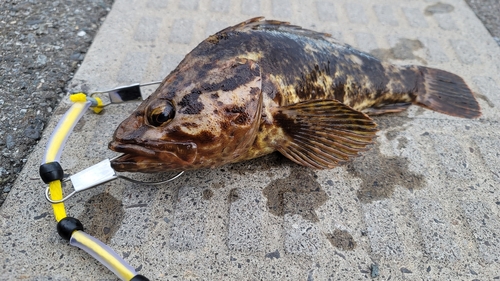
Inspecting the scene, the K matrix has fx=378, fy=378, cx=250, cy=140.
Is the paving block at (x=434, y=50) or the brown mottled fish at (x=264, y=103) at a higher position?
the brown mottled fish at (x=264, y=103)

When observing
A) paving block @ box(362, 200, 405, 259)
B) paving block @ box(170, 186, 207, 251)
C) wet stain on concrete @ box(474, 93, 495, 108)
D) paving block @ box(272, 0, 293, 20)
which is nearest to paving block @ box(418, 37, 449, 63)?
wet stain on concrete @ box(474, 93, 495, 108)

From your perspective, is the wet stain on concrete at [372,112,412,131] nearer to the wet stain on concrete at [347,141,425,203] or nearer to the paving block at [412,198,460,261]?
the wet stain on concrete at [347,141,425,203]

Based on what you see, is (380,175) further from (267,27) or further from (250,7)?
(250,7)

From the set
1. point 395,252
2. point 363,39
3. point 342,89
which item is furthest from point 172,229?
point 363,39

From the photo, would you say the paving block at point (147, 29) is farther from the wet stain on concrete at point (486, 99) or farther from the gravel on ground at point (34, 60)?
the wet stain on concrete at point (486, 99)

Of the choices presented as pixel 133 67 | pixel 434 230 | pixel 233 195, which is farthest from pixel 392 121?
pixel 133 67

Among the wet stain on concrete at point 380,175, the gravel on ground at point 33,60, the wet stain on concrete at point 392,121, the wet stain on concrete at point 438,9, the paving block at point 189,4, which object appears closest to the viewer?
the wet stain on concrete at point 380,175

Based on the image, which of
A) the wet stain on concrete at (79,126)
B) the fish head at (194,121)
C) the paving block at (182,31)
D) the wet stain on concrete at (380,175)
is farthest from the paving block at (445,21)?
the wet stain on concrete at (79,126)
